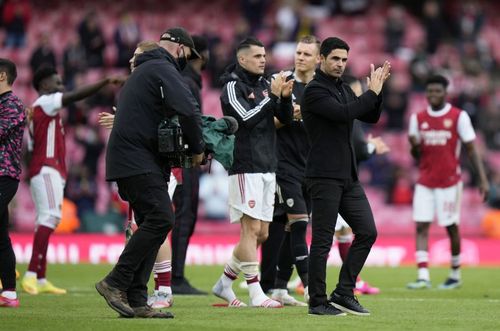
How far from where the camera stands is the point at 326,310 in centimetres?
1047

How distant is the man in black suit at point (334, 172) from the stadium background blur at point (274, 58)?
1312 cm

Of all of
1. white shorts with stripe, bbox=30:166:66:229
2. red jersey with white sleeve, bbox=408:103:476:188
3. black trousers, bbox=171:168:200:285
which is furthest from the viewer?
red jersey with white sleeve, bbox=408:103:476:188

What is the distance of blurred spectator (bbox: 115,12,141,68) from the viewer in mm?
27312

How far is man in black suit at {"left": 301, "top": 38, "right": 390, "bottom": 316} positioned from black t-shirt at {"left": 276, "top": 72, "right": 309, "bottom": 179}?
2.22 meters

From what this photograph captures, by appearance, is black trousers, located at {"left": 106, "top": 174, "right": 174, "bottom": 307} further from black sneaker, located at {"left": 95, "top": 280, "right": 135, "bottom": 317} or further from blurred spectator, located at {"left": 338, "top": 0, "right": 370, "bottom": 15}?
blurred spectator, located at {"left": 338, "top": 0, "right": 370, "bottom": 15}

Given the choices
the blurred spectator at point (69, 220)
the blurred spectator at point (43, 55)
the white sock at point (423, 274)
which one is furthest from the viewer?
the blurred spectator at point (43, 55)

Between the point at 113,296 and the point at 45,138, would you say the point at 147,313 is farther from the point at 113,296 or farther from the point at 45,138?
the point at 45,138

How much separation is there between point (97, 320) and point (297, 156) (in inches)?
152

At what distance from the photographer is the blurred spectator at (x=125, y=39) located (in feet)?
89.6

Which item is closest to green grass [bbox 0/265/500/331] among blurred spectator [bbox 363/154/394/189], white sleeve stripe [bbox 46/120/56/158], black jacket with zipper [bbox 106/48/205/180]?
black jacket with zipper [bbox 106/48/205/180]

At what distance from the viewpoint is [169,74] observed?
9.85 m

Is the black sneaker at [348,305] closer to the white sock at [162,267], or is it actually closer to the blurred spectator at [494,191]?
the white sock at [162,267]

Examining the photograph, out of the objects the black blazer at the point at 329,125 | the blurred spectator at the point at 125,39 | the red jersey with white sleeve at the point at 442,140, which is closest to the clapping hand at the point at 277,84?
the black blazer at the point at 329,125

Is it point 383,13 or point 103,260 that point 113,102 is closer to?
point 103,260
